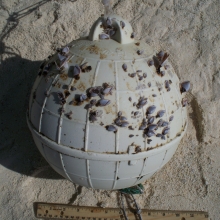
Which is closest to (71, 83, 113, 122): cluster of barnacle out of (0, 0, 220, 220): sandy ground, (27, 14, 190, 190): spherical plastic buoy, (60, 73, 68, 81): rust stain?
(27, 14, 190, 190): spherical plastic buoy

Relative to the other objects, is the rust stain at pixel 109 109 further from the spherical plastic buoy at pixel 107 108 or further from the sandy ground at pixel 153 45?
the sandy ground at pixel 153 45

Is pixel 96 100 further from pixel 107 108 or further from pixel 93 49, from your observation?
pixel 93 49

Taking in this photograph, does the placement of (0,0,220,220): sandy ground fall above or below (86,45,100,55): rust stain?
below

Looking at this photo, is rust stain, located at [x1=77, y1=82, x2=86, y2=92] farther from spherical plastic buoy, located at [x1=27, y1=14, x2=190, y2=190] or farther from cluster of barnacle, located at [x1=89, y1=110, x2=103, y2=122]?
cluster of barnacle, located at [x1=89, y1=110, x2=103, y2=122]

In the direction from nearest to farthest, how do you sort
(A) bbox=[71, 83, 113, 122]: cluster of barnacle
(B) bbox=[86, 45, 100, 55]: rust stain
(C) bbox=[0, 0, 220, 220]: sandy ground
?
(A) bbox=[71, 83, 113, 122]: cluster of barnacle, (B) bbox=[86, 45, 100, 55]: rust stain, (C) bbox=[0, 0, 220, 220]: sandy ground

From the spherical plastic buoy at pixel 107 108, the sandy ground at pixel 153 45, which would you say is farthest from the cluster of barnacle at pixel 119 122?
the sandy ground at pixel 153 45

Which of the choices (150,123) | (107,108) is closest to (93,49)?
(107,108)

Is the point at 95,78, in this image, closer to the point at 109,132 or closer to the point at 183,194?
the point at 109,132
